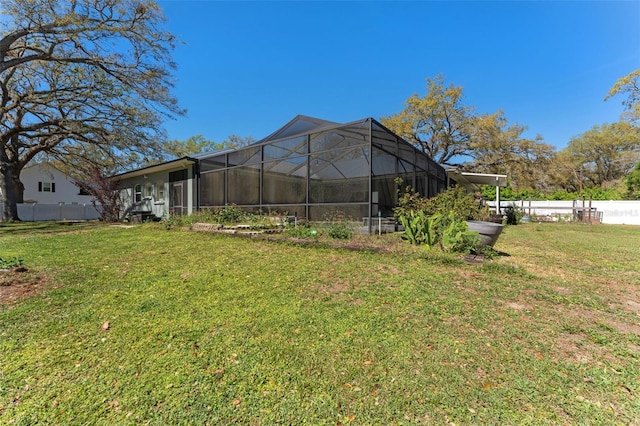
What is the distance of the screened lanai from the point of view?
8.49 metres

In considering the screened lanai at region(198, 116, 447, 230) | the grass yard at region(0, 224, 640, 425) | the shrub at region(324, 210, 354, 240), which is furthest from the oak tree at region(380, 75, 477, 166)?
the grass yard at region(0, 224, 640, 425)

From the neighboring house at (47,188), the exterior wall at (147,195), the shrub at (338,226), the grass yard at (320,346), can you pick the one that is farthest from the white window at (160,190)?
the neighboring house at (47,188)

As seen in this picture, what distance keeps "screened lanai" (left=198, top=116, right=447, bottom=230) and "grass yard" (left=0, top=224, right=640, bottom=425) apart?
4431 millimetres

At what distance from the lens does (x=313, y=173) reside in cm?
934

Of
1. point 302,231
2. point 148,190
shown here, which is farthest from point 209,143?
point 302,231

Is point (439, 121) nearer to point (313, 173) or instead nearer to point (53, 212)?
point (313, 173)

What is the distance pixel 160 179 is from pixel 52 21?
7.40 meters

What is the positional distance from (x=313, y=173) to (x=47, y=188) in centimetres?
3268

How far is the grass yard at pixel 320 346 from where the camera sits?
5.74 feet

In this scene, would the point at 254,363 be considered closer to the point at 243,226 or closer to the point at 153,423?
the point at 153,423

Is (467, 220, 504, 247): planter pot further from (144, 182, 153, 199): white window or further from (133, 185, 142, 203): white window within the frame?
(133, 185, 142, 203): white window

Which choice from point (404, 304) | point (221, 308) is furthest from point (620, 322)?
point (221, 308)

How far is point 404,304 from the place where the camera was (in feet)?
10.5

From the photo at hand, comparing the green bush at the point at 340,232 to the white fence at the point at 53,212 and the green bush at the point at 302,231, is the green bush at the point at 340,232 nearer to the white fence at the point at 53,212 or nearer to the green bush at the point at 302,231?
the green bush at the point at 302,231
